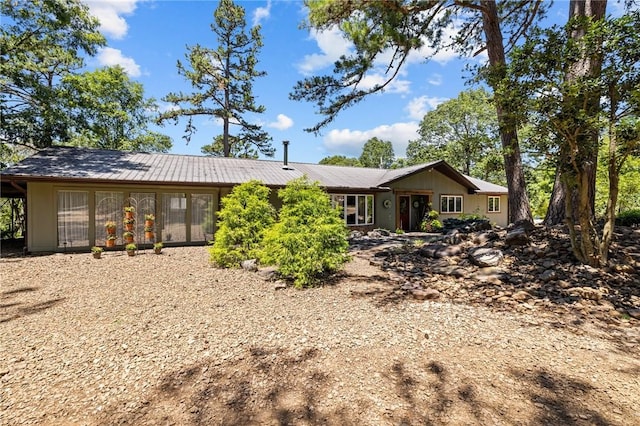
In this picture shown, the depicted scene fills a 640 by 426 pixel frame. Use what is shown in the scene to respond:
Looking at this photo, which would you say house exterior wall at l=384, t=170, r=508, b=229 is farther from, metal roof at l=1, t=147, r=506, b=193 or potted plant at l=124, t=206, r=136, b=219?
potted plant at l=124, t=206, r=136, b=219

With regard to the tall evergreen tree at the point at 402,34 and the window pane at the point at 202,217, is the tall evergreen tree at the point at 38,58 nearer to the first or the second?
the window pane at the point at 202,217

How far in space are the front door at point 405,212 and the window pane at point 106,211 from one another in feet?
42.2

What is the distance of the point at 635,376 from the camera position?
282 centimetres

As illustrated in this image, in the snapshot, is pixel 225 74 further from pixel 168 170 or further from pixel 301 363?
pixel 301 363

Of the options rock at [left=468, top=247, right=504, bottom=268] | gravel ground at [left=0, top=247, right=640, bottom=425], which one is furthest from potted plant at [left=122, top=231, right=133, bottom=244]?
rock at [left=468, top=247, right=504, bottom=268]

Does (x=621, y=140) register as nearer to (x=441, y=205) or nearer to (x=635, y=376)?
(x=635, y=376)

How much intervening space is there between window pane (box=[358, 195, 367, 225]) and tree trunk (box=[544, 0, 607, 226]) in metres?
8.68

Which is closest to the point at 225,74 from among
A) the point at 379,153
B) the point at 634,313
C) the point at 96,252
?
the point at 96,252

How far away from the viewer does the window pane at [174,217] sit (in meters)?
11.0

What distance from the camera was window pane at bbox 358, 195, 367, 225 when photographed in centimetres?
1568

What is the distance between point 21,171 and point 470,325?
40.1 ft

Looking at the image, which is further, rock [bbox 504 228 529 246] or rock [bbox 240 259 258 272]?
rock [bbox 240 259 258 272]

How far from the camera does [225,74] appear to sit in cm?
2130

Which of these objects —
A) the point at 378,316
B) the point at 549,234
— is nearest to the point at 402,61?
the point at 549,234
